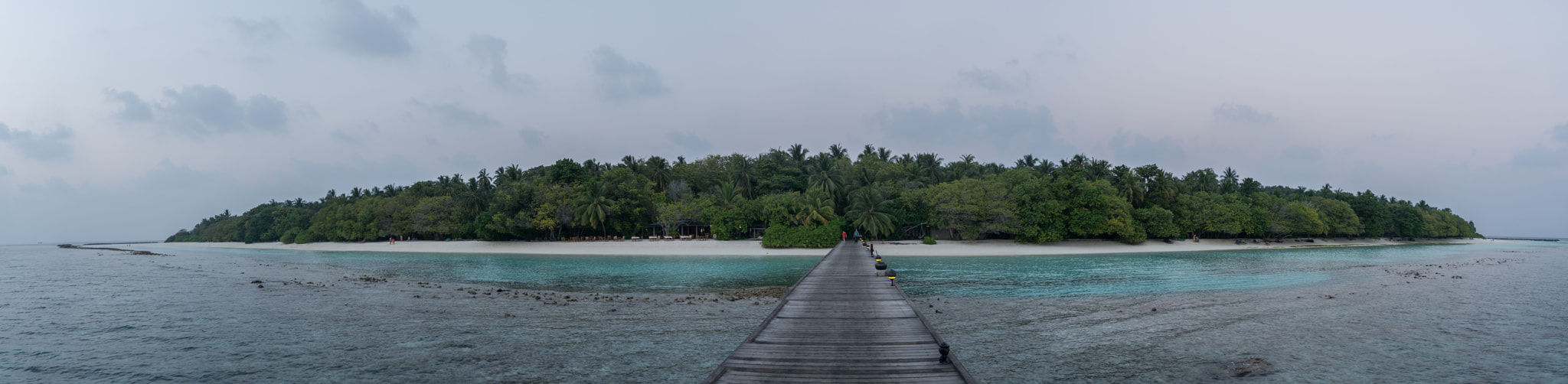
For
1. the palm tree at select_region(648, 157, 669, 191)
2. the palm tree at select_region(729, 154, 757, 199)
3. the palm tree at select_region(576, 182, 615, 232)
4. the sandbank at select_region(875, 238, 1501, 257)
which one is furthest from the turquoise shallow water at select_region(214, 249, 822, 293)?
the palm tree at select_region(648, 157, 669, 191)

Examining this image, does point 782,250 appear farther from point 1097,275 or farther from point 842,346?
point 842,346

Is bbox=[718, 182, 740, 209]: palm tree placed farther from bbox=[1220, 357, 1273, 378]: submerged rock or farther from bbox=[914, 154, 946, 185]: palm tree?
bbox=[1220, 357, 1273, 378]: submerged rock

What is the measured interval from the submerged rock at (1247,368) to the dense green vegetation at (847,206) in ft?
150

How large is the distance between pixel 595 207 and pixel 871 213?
28672 millimetres

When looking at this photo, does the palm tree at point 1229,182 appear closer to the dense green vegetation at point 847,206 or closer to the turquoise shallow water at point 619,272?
the dense green vegetation at point 847,206

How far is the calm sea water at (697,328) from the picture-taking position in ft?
35.9

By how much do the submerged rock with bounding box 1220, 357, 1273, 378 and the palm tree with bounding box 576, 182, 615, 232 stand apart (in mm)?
58413

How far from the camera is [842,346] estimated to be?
1048cm

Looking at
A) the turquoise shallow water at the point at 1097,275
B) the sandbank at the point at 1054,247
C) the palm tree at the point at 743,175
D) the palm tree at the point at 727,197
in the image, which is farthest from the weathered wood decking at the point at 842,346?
the palm tree at the point at 743,175

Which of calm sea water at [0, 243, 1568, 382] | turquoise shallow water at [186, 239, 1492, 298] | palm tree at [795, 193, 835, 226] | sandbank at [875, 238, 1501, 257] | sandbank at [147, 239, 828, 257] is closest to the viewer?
calm sea water at [0, 243, 1568, 382]

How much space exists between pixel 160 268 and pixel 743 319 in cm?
4639

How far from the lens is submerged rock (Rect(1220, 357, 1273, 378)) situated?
34.4ft

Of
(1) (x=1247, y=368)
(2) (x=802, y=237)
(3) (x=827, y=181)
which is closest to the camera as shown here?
(1) (x=1247, y=368)

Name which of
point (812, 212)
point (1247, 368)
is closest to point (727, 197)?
point (812, 212)
